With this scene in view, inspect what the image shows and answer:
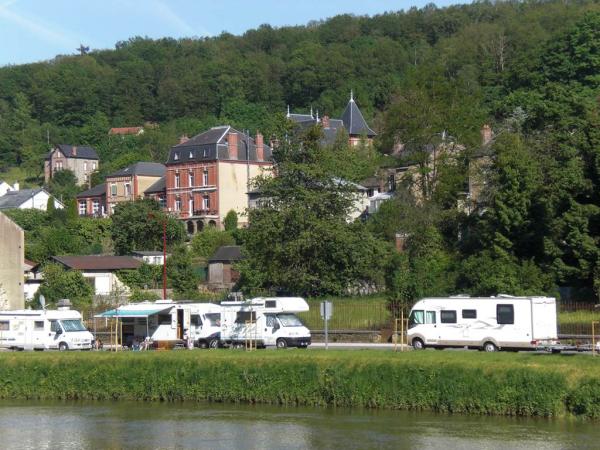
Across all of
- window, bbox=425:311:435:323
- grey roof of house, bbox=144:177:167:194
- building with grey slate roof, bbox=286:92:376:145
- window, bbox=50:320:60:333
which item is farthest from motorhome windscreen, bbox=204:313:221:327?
building with grey slate roof, bbox=286:92:376:145

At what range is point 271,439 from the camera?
3045 cm

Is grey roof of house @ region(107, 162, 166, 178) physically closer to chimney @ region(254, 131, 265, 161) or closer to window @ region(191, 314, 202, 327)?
chimney @ region(254, 131, 265, 161)

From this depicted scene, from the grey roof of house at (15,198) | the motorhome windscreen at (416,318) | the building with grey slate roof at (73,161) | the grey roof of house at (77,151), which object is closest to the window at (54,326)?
the motorhome windscreen at (416,318)

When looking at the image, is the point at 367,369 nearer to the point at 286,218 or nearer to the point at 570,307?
the point at 570,307

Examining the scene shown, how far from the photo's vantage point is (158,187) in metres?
123

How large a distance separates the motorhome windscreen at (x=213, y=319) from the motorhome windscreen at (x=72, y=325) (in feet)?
21.3

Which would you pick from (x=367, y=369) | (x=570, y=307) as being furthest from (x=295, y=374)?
(x=570, y=307)

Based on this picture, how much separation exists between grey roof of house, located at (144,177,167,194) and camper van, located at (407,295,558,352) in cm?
8041

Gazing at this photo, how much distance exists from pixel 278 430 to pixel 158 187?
93663 millimetres

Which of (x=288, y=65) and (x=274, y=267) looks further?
(x=288, y=65)

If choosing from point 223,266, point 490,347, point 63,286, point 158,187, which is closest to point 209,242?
point 223,266

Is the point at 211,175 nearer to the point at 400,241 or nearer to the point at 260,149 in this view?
the point at 260,149

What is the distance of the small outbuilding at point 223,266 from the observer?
86.5 m

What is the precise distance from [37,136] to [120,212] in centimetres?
9529
